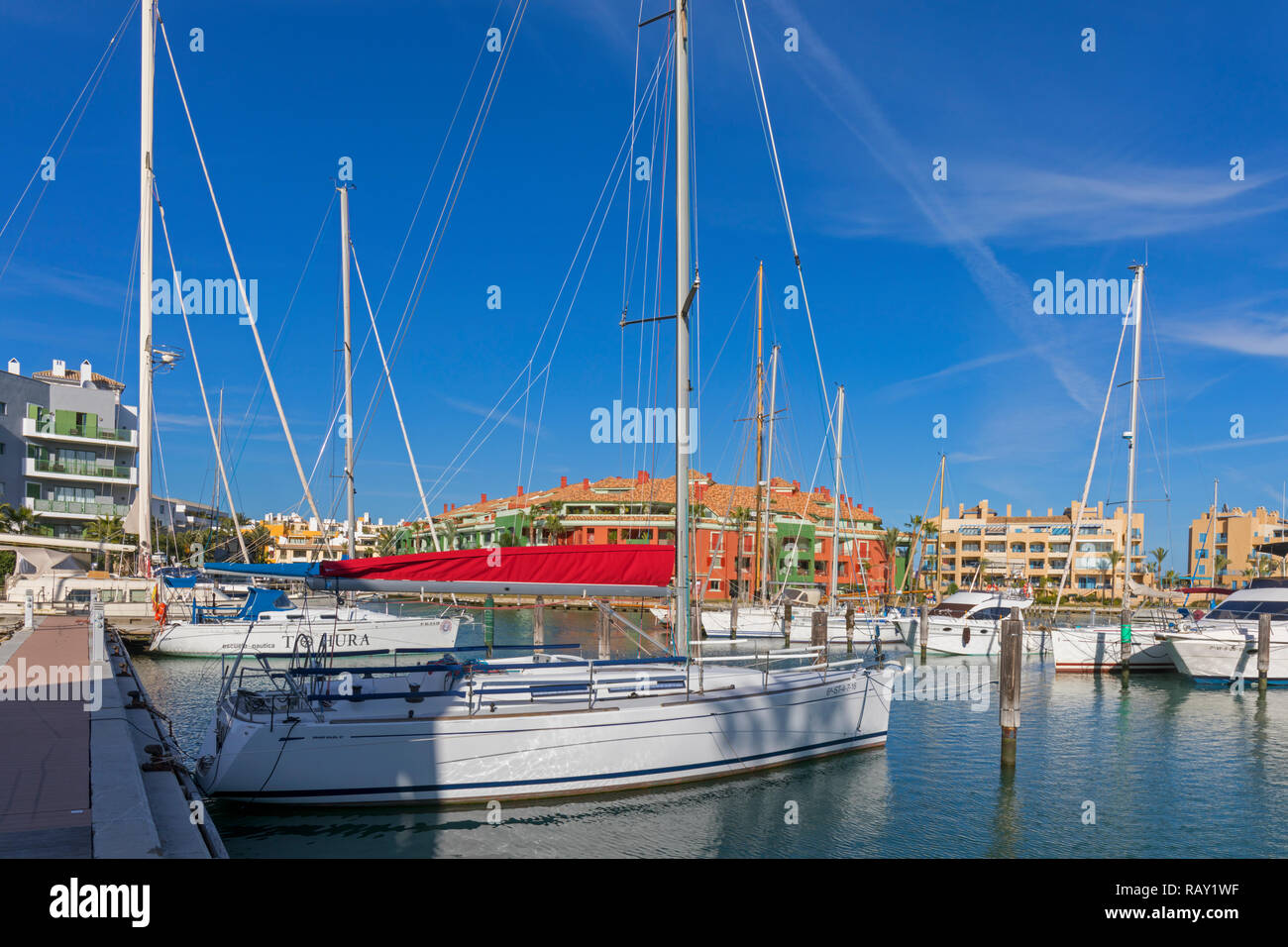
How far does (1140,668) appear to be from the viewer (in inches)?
1280

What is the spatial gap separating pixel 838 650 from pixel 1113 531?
82.4 meters

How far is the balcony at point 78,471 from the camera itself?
57.2m

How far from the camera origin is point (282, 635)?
28578 millimetres

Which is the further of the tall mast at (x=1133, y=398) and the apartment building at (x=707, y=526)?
the apartment building at (x=707, y=526)

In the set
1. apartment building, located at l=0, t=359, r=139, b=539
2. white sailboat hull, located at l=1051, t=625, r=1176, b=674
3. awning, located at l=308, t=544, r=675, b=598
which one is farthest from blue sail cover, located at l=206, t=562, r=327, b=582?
apartment building, located at l=0, t=359, r=139, b=539

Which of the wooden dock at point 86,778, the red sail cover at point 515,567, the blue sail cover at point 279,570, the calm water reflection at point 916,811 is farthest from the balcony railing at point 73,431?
the red sail cover at point 515,567

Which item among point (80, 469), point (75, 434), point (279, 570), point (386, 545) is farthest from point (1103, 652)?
point (75, 434)

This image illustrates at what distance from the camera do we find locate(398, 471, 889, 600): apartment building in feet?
225

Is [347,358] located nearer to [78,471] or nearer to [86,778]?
[86,778]

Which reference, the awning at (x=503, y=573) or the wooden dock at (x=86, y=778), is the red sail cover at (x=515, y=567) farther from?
the wooden dock at (x=86, y=778)

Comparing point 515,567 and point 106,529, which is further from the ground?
point 515,567

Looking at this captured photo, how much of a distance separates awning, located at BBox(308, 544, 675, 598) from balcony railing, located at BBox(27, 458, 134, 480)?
183 feet

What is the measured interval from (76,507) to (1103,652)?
5979 centimetres

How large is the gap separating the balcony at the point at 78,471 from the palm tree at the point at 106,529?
343 centimetres
